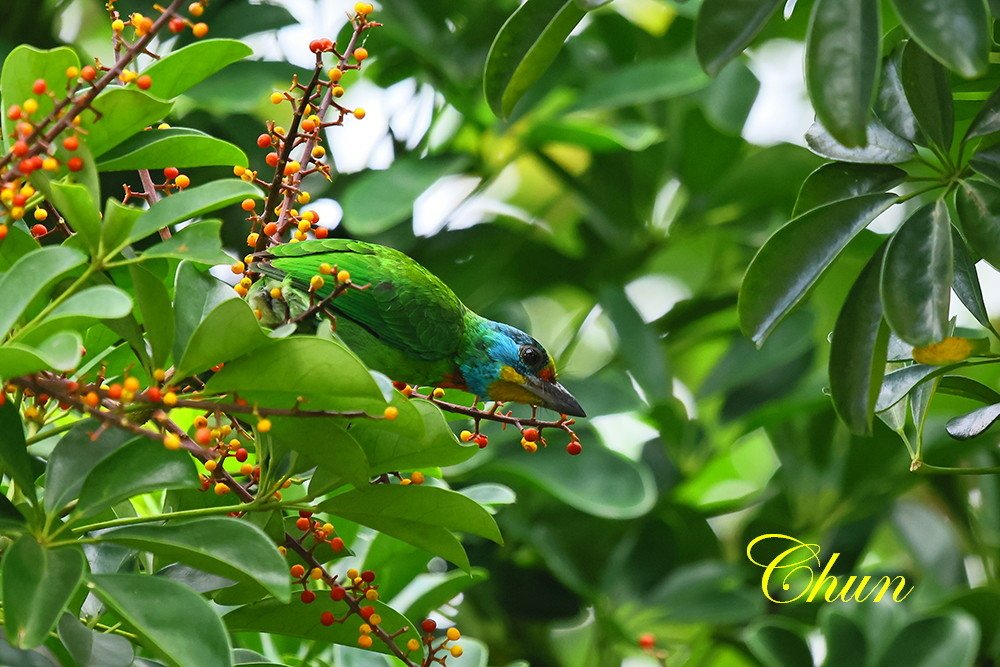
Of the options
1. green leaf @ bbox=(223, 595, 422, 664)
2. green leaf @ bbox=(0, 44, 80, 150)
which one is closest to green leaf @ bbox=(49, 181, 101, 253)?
green leaf @ bbox=(0, 44, 80, 150)

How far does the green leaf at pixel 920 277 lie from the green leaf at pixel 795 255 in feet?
0.22

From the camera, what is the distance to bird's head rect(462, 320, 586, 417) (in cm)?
260

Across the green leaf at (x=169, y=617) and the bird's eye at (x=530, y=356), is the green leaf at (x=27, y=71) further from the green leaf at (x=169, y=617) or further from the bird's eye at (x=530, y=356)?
the bird's eye at (x=530, y=356)

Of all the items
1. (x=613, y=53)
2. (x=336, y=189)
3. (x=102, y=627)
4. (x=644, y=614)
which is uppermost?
(x=613, y=53)

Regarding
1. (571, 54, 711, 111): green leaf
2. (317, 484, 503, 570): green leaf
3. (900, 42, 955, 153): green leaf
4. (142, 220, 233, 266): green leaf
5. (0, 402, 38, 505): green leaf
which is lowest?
(0, 402, 38, 505): green leaf

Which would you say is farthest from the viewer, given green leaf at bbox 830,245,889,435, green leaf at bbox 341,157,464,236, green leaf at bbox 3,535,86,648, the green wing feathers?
green leaf at bbox 341,157,464,236

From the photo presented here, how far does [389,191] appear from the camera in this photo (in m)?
2.90

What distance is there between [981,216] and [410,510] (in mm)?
836

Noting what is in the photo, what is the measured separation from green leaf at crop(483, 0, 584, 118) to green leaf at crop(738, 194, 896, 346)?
410 mm

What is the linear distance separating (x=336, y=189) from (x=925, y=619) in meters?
1.83

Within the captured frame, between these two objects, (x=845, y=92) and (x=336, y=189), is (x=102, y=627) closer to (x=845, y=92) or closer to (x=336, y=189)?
(x=845, y=92)

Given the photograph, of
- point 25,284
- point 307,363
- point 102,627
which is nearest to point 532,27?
point 307,363

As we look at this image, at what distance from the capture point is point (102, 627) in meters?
1.62

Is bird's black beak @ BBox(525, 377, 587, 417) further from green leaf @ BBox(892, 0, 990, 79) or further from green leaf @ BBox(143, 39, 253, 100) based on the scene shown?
green leaf @ BBox(892, 0, 990, 79)
